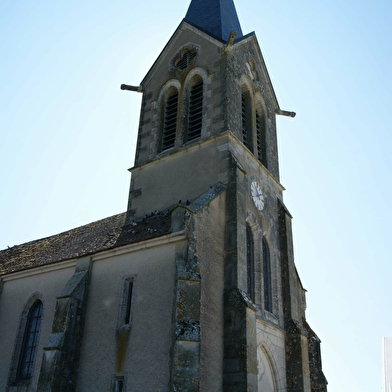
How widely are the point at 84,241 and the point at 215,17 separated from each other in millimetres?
12507

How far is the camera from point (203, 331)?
1194 centimetres

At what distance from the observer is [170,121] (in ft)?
63.9

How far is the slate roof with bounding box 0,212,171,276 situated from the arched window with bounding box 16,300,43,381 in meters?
1.68

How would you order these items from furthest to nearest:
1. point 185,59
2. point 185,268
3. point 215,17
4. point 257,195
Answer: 1. point 215,17
2. point 185,59
3. point 257,195
4. point 185,268

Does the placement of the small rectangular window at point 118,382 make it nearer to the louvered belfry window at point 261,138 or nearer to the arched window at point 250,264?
the arched window at point 250,264

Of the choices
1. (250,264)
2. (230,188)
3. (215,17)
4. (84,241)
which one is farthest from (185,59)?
(250,264)

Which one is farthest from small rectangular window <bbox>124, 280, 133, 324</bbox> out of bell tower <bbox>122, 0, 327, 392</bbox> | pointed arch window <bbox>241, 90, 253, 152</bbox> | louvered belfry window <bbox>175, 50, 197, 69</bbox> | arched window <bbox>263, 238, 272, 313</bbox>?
louvered belfry window <bbox>175, 50, 197, 69</bbox>

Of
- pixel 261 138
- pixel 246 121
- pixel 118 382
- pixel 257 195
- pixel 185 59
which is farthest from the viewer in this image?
pixel 185 59

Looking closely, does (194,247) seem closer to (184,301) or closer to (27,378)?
(184,301)

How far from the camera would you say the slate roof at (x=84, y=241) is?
14859mm

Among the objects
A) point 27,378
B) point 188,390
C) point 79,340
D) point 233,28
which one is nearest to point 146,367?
point 188,390

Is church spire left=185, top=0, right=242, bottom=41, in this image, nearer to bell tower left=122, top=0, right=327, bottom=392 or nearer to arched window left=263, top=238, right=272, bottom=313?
bell tower left=122, top=0, right=327, bottom=392

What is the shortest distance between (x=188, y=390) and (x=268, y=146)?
12.0 m

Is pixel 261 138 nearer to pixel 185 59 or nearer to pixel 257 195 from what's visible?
pixel 257 195
